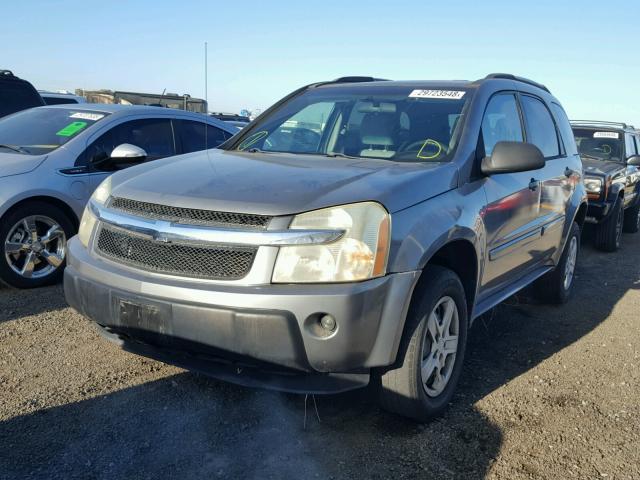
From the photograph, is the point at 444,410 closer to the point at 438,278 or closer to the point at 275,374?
the point at 438,278

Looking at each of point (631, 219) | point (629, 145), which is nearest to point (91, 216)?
point (629, 145)

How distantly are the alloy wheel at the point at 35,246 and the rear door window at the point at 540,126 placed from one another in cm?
375

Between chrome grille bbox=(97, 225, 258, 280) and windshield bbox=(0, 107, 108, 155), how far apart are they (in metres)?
2.78

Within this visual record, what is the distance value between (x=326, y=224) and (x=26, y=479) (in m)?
1.62

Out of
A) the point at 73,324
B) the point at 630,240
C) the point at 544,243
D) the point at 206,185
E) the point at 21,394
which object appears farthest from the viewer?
the point at 630,240

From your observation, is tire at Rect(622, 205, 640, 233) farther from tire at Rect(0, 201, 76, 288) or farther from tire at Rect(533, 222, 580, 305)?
tire at Rect(0, 201, 76, 288)

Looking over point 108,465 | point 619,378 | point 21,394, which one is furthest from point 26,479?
point 619,378

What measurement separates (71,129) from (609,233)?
6973 millimetres

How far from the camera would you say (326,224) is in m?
2.61

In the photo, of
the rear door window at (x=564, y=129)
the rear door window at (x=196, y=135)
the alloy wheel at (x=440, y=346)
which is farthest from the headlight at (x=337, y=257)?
the rear door window at (x=196, y=135)

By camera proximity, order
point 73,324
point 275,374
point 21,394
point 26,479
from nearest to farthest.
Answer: point 26,479
point 275,374
point 21,394
point 73,324

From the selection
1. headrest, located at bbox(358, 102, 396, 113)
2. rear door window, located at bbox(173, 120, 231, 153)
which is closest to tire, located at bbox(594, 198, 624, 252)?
rear door window, located at bbox(173, 120, 231, 153)

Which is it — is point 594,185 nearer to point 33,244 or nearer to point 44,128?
point 44,128

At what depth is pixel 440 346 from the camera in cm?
314
